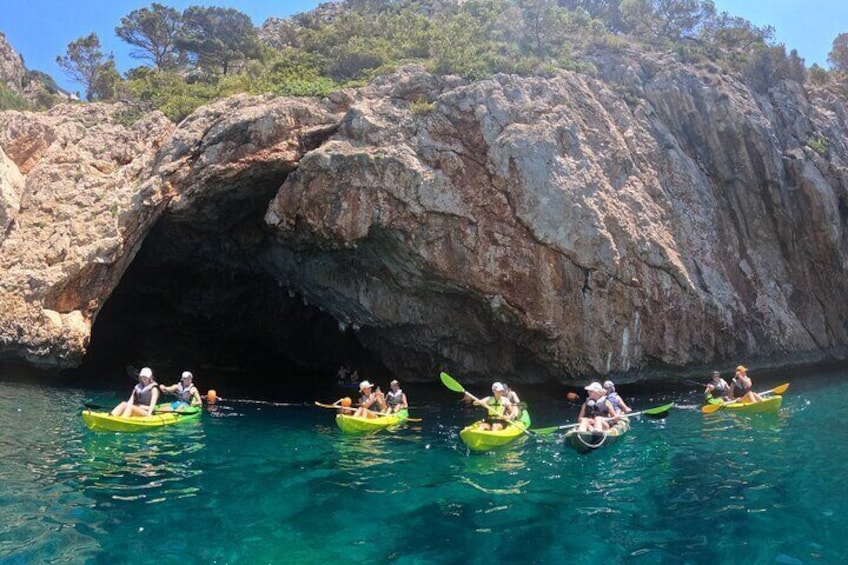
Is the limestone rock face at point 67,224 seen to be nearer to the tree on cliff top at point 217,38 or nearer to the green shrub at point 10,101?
the green shrub at point 10,101

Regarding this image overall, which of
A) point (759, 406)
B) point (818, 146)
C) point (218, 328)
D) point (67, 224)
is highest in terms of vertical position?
point (818, 146)

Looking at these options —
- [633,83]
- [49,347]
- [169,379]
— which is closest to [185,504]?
[49,347]

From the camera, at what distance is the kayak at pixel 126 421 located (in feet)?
43.6

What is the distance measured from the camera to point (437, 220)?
64.3ft

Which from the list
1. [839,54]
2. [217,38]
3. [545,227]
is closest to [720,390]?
[545,227]

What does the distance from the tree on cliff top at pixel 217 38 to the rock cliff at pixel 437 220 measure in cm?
1297

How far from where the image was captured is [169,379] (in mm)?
27219

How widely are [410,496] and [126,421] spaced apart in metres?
7.38

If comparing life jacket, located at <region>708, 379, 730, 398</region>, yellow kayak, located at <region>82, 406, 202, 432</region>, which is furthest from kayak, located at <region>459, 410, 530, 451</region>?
life jacket, located at <region>708, 379, 730, 398</region>

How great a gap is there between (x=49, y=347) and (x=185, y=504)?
12558 mm

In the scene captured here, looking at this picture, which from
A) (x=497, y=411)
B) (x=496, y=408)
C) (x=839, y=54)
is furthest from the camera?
(x=839, y=54)

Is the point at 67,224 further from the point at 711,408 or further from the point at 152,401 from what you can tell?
the point at 711,408

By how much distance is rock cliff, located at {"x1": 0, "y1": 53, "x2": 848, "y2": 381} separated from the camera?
64.2 feet

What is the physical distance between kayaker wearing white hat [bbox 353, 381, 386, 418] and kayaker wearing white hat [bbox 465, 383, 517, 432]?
287cm
